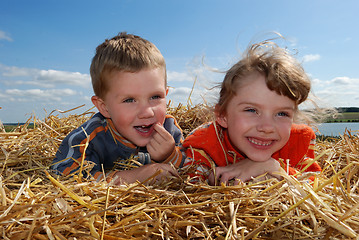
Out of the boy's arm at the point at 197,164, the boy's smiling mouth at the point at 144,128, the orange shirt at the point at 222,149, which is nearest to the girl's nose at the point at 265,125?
the orange shirt at the point at 222,149

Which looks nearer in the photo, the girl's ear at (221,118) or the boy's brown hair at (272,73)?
the boy's brown hair at (272,73)

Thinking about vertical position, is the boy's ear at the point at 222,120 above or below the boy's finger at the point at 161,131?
above

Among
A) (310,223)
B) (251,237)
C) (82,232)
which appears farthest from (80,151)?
(310,223)

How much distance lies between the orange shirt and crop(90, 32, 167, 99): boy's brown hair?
76cm

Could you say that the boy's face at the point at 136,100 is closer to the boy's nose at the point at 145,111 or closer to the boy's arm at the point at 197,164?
the boy's nose at the point at 145,111

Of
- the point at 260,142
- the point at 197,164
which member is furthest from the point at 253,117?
the point at 197,164

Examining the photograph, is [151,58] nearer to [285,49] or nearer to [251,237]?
[285,49]

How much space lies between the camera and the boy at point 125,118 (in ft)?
8.14

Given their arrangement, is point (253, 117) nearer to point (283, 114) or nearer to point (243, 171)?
point (283, 114)

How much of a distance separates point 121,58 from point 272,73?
49.9 inches

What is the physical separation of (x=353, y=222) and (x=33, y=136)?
330 cm

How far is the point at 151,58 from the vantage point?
2646 millimetres

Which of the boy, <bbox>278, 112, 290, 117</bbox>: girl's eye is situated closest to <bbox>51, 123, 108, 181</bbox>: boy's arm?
the boy

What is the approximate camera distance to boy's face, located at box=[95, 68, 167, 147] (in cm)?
248
